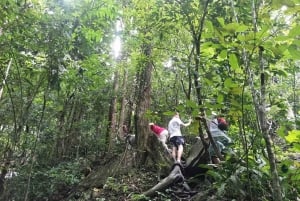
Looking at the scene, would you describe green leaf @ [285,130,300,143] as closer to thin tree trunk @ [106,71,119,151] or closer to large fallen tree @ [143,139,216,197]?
large fallen tree @ [143,139,216,197]

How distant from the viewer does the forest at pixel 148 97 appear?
241 cm

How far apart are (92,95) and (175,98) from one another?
3480mm

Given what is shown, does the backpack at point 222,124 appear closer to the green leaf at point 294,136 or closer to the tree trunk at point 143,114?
the tree trunk at point 143,114

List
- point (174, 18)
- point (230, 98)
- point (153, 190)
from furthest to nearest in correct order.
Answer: point (153, 190), point (174, 18), point (230, 98)

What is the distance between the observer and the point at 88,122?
11883 millimetres

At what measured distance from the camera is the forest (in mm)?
2414

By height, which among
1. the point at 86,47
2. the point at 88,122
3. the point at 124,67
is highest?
the point at 124,67

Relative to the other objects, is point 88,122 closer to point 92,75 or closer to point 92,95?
point 92,95

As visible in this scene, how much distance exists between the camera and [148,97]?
933cm

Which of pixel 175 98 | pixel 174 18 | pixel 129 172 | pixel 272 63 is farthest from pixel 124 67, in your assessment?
pixel 272 63

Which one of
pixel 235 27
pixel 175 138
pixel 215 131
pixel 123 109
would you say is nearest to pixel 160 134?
pixel 175 138

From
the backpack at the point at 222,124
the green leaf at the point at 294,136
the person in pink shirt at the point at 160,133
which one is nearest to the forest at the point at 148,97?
the green leaf at the point at 294,136

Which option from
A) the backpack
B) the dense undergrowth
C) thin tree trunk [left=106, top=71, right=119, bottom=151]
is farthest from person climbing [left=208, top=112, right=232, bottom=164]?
thin tree trunk [left=106, top=71, right=119, bottom=151]

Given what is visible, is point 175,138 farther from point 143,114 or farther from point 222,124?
point 222,124
